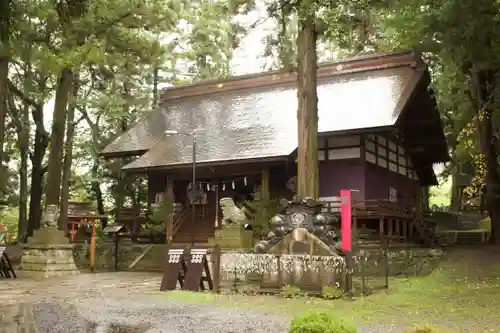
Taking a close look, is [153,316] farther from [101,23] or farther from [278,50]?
[101,23]

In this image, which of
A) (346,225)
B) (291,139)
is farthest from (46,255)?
(346,225)

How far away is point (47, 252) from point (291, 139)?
31.6 ft

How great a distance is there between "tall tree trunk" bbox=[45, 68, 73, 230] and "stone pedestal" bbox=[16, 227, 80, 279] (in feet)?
4.67

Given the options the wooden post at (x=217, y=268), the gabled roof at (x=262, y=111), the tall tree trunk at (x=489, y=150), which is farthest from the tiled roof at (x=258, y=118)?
the wooden post at (x=217, y=268)

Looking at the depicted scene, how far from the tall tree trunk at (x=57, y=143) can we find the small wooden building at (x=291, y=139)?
3935 mm

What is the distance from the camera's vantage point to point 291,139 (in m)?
20.1

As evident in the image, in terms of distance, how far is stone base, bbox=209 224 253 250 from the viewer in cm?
1673

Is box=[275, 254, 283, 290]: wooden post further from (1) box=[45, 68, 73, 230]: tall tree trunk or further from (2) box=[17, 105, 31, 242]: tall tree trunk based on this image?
(2) box=[17, 105, 31, 242]: tall tree trunk

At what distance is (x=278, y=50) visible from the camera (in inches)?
564

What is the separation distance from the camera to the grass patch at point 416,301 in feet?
29.1

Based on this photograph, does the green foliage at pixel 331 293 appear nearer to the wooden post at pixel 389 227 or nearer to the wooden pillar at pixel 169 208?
the wooden post at pixel 389 227

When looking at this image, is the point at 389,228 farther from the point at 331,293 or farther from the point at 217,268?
the point at 217,268

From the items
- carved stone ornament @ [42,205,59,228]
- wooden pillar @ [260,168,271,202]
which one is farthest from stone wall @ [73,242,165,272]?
wooden pillar @ [260,168,271,202]

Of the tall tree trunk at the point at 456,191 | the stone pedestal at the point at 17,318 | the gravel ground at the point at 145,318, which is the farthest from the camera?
the tall tree trunk at the point at 456,191
